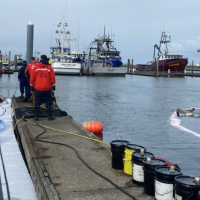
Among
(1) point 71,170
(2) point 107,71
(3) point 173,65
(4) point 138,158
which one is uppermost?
(3) point 173,65

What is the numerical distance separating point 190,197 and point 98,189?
1408 mm

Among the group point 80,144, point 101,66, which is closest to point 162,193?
point 80,144

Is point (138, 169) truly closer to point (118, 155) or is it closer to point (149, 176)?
point (149, 176)

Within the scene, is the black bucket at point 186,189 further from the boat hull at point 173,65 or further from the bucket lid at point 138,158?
the boat hull at point 173,65

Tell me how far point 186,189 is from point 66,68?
200 ft

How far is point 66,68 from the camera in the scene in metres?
64.1

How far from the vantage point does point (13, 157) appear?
7320 millimetres

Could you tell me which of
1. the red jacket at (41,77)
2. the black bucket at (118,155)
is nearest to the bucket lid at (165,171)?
the black bucket at (118,155)

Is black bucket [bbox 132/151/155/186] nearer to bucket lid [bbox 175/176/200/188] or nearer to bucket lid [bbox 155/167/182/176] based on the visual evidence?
bucket lid [bbox 155/167/182/176]

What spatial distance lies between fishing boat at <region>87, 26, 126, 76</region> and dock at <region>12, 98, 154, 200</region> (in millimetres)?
62220

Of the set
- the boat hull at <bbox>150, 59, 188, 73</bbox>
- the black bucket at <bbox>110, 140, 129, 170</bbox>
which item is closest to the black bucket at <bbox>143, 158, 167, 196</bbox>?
the black bucket at <bbox>110, 140, 129, 170</bbox>

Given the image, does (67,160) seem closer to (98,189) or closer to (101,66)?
(98,189)

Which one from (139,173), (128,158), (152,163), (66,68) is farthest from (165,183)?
(66,68)

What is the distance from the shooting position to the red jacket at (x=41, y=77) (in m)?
9.43
